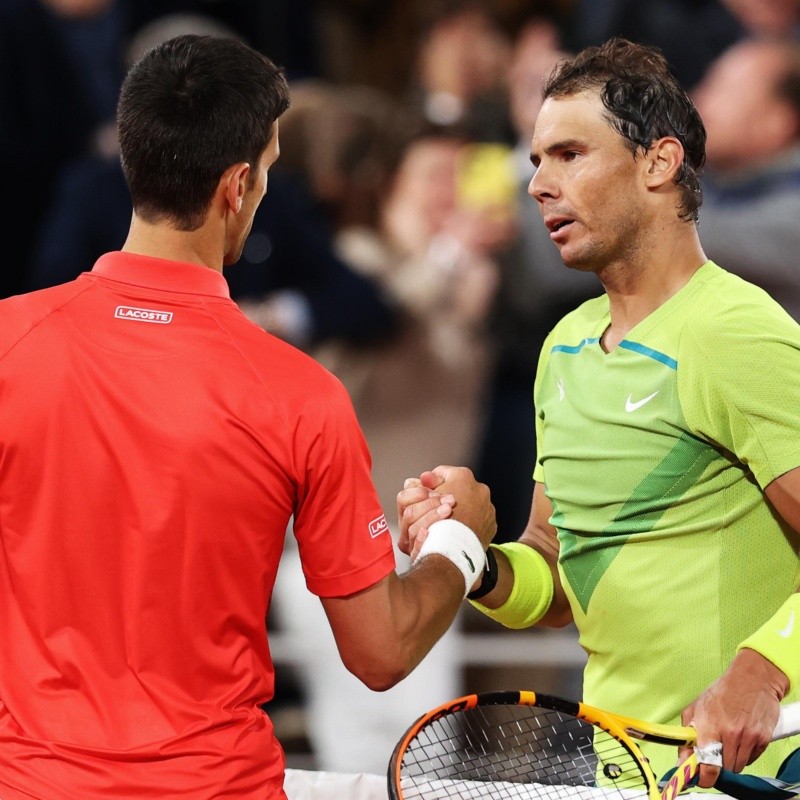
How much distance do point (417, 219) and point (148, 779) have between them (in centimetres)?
419

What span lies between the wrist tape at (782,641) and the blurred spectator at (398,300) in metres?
3.57

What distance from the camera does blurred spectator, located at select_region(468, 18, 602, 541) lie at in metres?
5.31

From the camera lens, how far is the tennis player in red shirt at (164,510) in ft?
5.54

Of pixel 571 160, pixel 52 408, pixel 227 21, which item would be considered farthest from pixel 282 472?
pixel 227 21

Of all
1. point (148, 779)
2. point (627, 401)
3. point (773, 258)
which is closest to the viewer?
point (148, 779)

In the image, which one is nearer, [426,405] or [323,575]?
[323,575]

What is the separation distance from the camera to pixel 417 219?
5633mm

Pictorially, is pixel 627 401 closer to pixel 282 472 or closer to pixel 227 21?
pixel 282 472

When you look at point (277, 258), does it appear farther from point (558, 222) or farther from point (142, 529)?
point (142, 529)

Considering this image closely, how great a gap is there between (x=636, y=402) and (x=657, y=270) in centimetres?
25

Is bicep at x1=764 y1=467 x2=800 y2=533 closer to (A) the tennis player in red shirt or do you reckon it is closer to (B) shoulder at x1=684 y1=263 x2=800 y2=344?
(B) shoulder at x1=684 y1=263 x2=800 y2=344

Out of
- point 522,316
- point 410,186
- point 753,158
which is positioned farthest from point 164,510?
point 753,158

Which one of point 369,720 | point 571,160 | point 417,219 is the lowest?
point 369,720

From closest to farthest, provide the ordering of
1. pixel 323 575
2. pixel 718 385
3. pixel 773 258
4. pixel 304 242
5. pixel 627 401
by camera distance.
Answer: pixel 323 575 → pixel 718 385 → pixel 627 401 → pixel 773 258 → pixel 304 242
